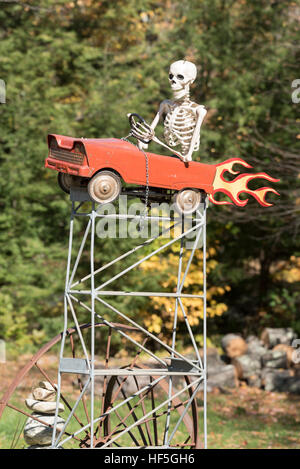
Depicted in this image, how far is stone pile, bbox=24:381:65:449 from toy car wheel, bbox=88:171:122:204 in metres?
2.18

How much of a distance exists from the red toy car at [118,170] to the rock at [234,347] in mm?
8047

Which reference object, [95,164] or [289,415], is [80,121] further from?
[95,164]

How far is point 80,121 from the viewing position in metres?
14.8

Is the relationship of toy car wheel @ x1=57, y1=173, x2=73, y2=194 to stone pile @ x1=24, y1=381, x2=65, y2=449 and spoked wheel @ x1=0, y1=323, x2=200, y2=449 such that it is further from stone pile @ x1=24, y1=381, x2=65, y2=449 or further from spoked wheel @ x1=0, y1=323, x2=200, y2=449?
stone pile @ x1=24, y1=381, x2=65, y2=449

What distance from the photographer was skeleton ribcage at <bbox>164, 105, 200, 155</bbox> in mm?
6152

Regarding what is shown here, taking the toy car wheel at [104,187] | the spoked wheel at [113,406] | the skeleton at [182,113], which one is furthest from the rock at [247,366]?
the toy car wheel at [104,187]

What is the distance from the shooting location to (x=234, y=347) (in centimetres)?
1366

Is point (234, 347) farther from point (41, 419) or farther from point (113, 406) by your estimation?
point (41, 419)

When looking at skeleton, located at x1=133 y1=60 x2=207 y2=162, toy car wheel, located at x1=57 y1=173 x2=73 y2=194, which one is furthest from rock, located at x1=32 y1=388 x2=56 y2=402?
skeleton, located at x1=133 y1=60 x2=207 y2=162

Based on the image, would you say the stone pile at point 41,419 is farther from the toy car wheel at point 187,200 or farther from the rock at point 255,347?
the rock at point 255,347

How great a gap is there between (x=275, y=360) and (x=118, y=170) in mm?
8645

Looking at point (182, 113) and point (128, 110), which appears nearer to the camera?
point (182, 113)

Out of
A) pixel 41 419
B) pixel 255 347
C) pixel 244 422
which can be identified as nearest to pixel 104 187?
pixel 41 419
